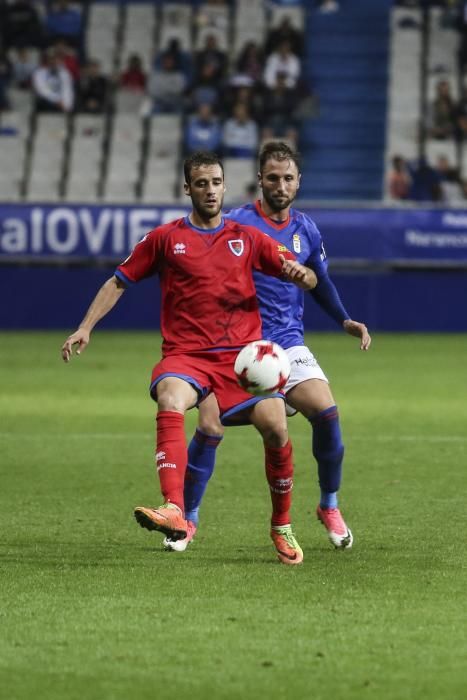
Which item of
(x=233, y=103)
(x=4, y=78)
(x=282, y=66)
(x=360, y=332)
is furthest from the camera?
(x=4, y=78)

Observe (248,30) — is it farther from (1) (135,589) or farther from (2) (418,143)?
(1) (135,589)

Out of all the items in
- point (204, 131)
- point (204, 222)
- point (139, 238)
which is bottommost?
point (139, 238)

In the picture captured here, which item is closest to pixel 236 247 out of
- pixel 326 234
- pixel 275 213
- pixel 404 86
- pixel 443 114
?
pixel 275 213

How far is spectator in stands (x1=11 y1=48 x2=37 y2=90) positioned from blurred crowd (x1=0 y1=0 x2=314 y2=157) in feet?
0.06

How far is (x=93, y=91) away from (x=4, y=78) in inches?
77.3

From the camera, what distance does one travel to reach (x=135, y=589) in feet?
21.7

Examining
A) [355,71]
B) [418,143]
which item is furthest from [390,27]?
[418,143]

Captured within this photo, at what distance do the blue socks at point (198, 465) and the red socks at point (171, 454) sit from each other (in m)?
0.61

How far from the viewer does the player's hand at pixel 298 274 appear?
733 cm

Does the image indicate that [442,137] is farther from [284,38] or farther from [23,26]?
[23,26]

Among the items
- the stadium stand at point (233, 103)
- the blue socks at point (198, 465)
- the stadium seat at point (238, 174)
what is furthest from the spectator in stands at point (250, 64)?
the blue socks at point (198, 465)

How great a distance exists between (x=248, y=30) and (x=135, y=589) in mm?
24454

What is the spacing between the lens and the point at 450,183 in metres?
24.9

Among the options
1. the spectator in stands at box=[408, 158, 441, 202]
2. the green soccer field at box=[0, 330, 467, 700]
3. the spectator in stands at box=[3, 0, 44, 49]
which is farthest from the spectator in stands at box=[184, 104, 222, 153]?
the green soccer field at box=[0, 330, 467, 700]
